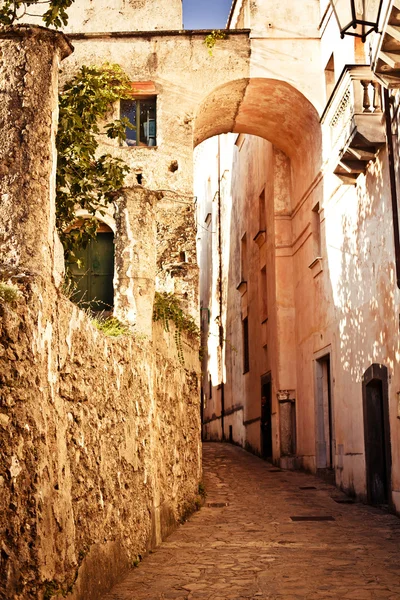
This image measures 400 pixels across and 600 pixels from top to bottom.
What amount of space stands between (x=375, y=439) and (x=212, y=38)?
9223mm

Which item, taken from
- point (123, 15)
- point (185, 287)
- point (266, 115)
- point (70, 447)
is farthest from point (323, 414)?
point (70, 447)

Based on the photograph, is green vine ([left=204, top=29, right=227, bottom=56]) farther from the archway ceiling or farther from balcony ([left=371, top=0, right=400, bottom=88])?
balcony ([left=371, top=0, right=400, bottom=88])

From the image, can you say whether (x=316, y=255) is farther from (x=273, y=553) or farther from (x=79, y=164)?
(x=273, y=553)

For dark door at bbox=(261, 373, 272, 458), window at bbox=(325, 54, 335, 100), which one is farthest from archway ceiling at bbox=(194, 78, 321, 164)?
dark door at bbox=(261, 373, 272, 458)

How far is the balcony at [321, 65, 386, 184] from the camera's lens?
11.6m

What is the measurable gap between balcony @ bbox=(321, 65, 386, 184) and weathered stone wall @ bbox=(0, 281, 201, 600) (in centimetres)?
546

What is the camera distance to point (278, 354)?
1775 centimetres

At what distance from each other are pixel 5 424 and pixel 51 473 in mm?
572

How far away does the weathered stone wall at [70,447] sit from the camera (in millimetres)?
4176

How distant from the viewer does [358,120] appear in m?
11.7

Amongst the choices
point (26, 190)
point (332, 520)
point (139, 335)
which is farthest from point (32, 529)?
point (332, 520)

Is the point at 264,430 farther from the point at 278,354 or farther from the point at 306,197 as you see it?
the point at 306,197

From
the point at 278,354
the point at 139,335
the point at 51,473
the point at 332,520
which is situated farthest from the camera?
the point at 278,354

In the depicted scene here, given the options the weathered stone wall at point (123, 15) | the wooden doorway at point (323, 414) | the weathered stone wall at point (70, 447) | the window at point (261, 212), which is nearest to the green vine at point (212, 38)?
the weathered stone wall at point (123, 15)
